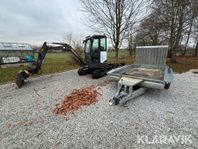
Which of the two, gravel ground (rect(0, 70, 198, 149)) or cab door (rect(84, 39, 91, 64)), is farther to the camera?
cab door (rect(84, 39, 91, 64))

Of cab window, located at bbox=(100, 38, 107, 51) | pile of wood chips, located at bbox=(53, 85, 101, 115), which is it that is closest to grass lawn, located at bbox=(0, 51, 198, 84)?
cab window, located at bbox=(100, 38, 107, 51)

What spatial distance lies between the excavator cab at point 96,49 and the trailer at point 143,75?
70.2 inches

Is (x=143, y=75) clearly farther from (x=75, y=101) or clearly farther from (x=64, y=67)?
(x=64, y=67)

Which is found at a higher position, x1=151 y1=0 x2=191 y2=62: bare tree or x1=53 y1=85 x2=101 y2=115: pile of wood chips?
x1=151 y1=0 x2=191 y2=62: bare tree

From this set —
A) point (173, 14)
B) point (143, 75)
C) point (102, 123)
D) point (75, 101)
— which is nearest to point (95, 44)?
point (143, 75)

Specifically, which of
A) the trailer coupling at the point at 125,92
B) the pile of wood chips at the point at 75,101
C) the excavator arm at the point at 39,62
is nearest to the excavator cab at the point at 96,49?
the excavator arm at the point at 39,62

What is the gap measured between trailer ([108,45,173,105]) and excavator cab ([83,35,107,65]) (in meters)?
1.78

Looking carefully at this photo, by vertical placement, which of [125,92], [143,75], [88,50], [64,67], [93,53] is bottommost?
[64,67]

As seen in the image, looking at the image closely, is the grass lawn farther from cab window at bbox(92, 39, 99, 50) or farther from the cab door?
cab window at bbox(92, 39, 99, 50)

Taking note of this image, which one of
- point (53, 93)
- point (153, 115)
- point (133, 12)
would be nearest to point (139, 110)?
point (153, 115)

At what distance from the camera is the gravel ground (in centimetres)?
254

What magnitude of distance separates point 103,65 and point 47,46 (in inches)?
125

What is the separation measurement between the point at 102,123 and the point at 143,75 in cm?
271

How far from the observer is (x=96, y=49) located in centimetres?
738
